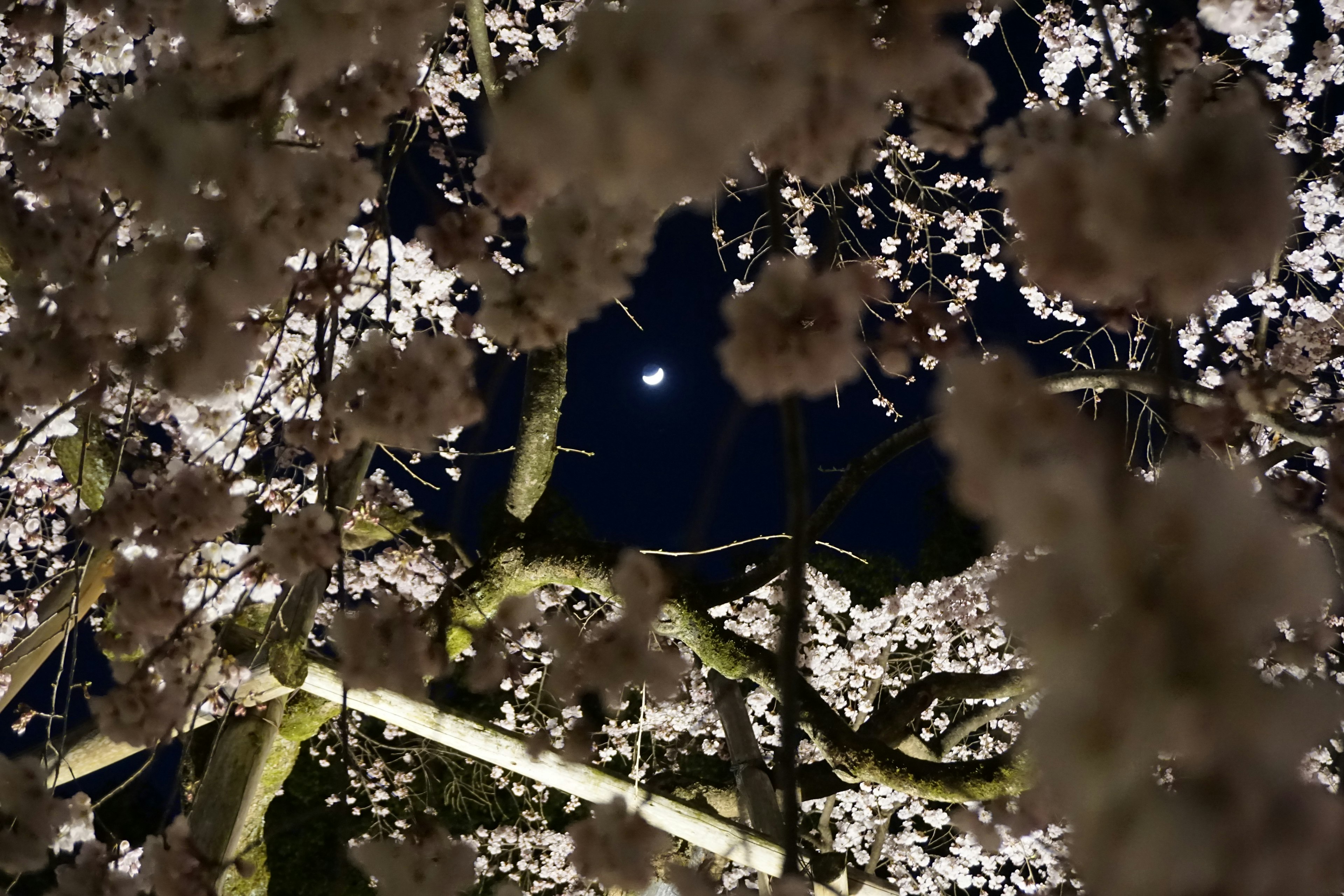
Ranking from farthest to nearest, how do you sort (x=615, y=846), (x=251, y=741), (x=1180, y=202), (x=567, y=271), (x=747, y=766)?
(x=747, y=766) < (x=251, y=741) < (x=615, y=846) < (x=567, y=271) < (x=1180, y=202)

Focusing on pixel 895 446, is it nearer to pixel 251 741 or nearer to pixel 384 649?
pixel 384 649

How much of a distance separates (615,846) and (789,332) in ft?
3.92

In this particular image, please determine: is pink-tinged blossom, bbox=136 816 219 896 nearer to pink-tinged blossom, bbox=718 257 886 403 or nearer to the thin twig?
the thin twig

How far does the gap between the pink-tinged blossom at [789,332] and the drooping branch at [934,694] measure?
241 centimetres

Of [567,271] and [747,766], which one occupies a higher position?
[747,766]

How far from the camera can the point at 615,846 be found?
67.4 inches

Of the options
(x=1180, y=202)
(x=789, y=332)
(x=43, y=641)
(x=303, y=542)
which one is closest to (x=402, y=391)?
(x=303, y=542)

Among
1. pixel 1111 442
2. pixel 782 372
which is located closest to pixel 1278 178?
pixel 1111 442

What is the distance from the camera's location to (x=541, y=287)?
1.41 m

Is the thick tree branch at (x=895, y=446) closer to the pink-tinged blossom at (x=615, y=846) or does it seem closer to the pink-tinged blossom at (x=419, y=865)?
the pink-tinged blossom at (x=615, y=846)

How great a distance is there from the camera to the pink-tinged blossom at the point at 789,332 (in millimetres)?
1076

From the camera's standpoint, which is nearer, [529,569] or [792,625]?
[792,625]

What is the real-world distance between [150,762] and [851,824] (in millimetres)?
5916

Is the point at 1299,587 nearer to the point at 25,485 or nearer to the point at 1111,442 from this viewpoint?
the point at 1111,442
